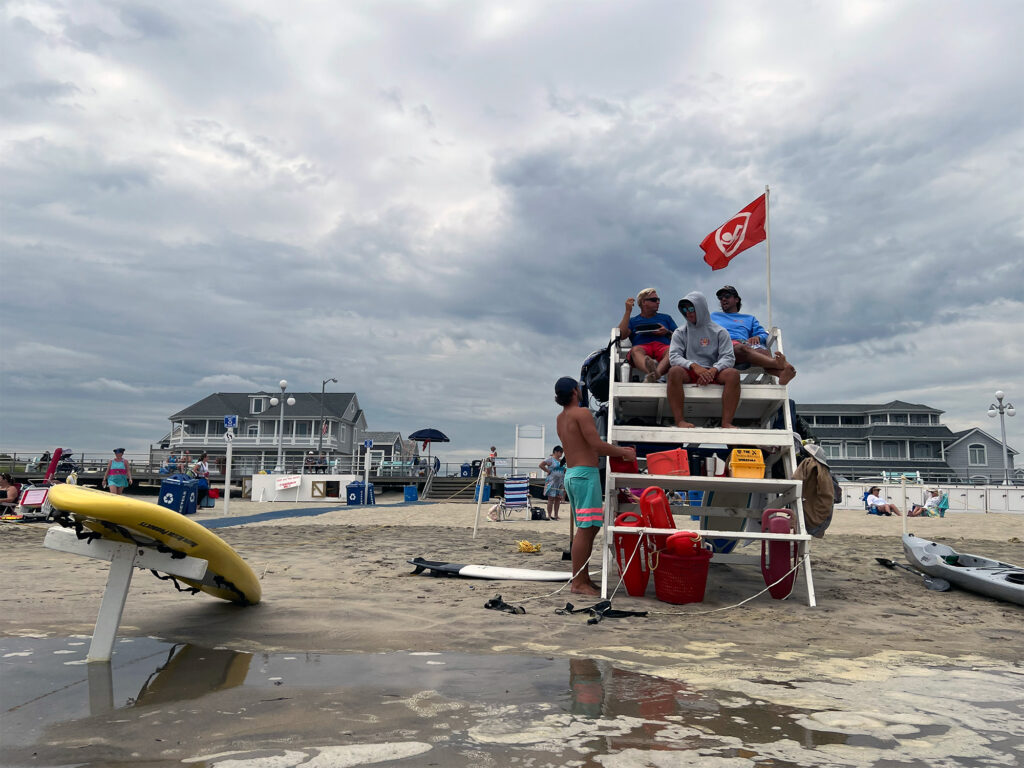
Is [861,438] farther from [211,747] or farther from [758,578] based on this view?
[211,747]

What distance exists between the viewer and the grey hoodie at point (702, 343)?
608cm

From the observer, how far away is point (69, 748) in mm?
2221

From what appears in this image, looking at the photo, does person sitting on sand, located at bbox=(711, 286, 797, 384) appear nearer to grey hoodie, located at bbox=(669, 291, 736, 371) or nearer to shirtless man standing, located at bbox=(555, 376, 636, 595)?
grey hoodie, located at bbox=(669, 291, 736, 371)

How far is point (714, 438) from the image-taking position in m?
5.79

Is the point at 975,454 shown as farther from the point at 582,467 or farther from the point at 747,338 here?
the point at 582,467

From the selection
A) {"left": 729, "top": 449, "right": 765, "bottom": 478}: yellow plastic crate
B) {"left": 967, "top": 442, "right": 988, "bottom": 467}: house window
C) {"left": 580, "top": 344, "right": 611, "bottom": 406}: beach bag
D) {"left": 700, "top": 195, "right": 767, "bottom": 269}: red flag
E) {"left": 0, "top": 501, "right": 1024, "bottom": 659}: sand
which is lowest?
{"left": 0, "top": 501, "right": 1024, "bottom": 659}: sand

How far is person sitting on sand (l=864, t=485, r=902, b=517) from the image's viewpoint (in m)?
21.6

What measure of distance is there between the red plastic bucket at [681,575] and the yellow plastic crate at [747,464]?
2.60 ft

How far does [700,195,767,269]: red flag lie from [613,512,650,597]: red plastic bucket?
372 centimetres

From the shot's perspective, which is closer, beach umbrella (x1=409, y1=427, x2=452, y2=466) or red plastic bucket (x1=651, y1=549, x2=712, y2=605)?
red plastic bucket (x1=651, y1=549, x2=712, y2=605)

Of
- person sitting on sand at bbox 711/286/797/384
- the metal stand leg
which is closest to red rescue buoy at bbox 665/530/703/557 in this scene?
person sitting on sand at bbox 711/286/797/384

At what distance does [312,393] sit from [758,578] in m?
59.5

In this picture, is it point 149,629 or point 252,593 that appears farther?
point 252,593

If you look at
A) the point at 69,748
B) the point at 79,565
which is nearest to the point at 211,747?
the point at 69,748
